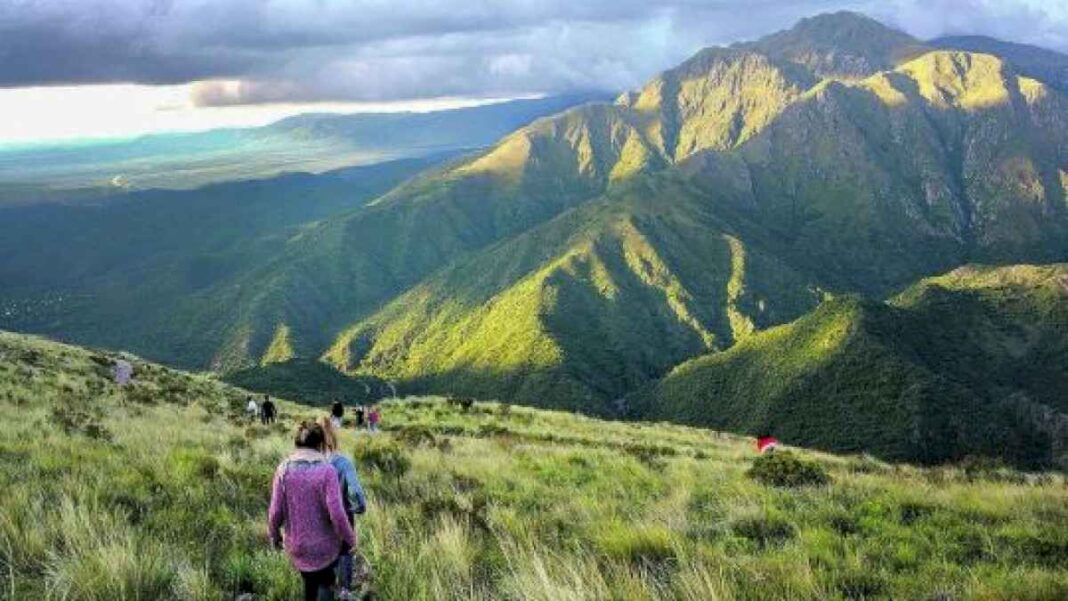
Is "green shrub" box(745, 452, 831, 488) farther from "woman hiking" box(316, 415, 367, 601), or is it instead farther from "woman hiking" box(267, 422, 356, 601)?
"woman hiking" box(267, 422, 356, 601)

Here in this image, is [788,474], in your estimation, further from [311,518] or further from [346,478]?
[311,518]

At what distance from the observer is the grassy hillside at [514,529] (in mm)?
7438

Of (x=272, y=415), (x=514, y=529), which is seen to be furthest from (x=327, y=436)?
(x=272, y=415)

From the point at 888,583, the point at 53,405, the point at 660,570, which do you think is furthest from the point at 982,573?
the point at 53,405

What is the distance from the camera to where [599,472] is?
17422mm

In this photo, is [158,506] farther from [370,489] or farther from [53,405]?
[53,405]

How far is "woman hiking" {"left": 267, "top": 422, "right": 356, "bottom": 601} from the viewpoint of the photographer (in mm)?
7246

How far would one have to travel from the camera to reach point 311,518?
734 cm

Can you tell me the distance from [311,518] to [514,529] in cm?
331

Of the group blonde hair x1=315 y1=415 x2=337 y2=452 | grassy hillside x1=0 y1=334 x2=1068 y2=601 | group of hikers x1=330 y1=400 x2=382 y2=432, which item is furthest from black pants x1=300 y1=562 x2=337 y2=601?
group of hikers x1=330 y1=400 x2=382 y2=432

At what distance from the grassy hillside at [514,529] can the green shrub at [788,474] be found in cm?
56

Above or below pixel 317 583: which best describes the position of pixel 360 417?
below

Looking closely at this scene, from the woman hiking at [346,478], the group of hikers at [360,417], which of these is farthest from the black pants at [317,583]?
the group of hikers at [360,417]

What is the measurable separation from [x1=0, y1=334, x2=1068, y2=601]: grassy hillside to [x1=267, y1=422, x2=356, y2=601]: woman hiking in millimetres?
667
